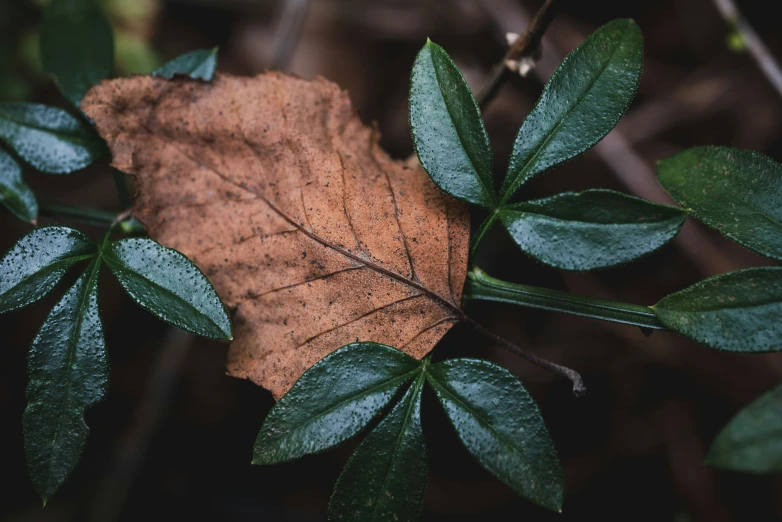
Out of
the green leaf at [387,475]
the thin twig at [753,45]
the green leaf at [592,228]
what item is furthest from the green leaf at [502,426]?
the thin twig at [753,45]

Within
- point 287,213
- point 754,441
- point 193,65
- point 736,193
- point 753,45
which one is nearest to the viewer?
point 754,441

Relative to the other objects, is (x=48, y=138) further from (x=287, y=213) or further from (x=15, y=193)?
(x=287, y=213)

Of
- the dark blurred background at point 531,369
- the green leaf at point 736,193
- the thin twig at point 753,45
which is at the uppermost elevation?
the thin twig at point 753,45

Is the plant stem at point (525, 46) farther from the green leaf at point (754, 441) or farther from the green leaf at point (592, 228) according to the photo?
the green leaf at point (754, 441)

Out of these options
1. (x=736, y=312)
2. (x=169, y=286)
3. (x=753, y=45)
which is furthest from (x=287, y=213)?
(x=753, y=45)

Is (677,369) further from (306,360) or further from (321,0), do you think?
(321,0)

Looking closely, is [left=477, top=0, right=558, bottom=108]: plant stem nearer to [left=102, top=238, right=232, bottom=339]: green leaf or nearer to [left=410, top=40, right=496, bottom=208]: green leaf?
[left=410, top=40, right=496, bottom=208]: green leaf
